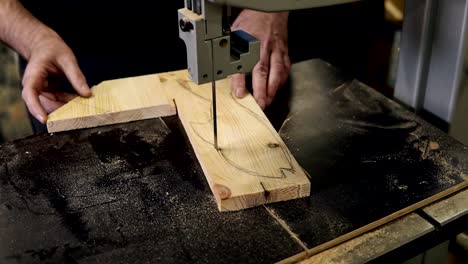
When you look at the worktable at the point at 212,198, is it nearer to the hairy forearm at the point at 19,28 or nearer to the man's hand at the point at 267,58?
the man's hand at the point at 267,58

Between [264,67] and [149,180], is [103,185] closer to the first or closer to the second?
[149,180]

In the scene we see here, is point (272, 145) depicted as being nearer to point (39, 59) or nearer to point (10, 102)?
point (39, 59)

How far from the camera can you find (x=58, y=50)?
1432 mm

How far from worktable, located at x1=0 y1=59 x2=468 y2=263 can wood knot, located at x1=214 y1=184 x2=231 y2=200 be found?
32mm

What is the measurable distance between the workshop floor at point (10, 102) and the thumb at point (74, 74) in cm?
143

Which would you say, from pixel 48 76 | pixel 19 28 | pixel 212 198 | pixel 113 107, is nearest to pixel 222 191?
pixel 212 198

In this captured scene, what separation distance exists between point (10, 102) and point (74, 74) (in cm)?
160

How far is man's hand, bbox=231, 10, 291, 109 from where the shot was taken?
1348 mm

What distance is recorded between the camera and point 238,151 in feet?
3.63

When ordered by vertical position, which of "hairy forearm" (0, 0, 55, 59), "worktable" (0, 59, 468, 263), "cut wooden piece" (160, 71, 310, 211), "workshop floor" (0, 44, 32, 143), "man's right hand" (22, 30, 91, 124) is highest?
"hairy forearm" (0, 0, 55, 59)

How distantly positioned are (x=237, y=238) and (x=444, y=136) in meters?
0.57

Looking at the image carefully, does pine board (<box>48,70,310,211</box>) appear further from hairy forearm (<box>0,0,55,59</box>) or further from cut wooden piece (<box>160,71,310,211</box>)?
hairy forearm (<box>0,0,55,59</box>)

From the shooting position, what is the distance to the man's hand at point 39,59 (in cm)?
134

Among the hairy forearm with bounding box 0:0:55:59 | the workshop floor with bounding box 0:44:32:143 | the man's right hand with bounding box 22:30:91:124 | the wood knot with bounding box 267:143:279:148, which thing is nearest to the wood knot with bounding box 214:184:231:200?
the wood knot with bounding box 267:143:279:148
